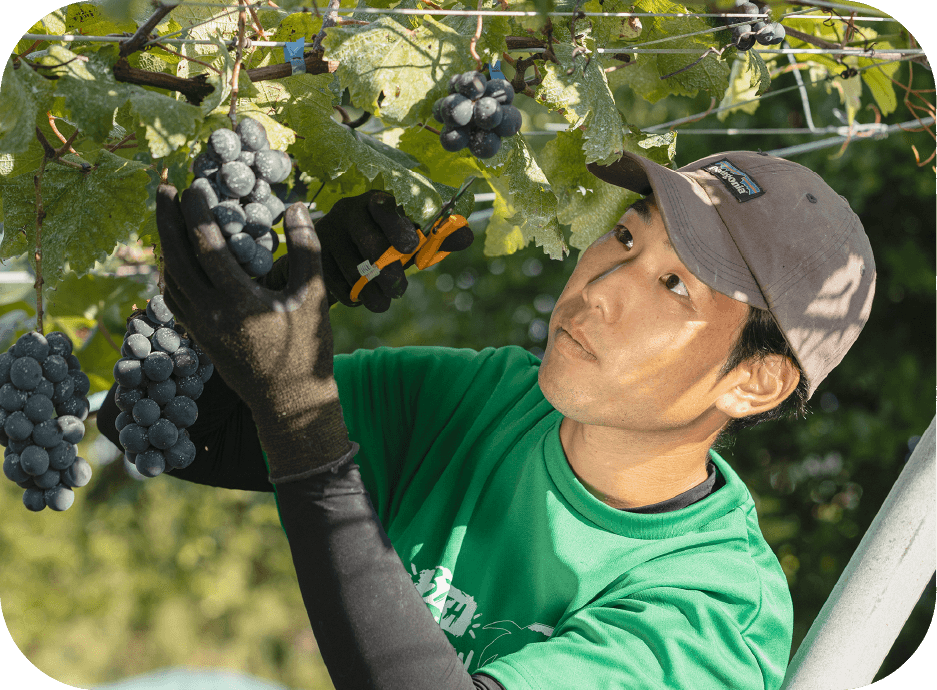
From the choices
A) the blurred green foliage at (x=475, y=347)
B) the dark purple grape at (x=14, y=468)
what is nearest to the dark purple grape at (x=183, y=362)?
the dark purple grape at (x=14, y=468)

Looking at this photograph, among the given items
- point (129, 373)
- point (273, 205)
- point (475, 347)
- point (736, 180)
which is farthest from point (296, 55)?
point (475, 347)

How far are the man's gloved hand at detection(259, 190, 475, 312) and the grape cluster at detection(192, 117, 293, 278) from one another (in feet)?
0.71

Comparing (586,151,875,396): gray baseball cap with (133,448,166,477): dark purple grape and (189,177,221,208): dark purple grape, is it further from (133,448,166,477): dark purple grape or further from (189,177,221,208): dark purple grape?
(133,448,166,477): dark purple grape

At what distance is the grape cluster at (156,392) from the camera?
97 cm

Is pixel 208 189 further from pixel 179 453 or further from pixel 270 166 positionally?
pixel 179 453

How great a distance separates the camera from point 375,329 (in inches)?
171

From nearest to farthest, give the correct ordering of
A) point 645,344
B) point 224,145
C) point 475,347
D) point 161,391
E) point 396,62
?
point 224,145, point 396,62, point 161,391, point 645,344, point 475,347

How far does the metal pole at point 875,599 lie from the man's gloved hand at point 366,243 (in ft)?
2.28

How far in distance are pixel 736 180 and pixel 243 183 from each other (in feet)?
2.39

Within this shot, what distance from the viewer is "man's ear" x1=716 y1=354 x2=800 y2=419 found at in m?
1.15

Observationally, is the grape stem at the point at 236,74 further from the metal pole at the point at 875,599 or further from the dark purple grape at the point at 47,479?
the metal pole at the point at 875,599

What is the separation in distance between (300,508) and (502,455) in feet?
1.58

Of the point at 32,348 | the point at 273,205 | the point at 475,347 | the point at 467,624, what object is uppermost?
the point at 273,205

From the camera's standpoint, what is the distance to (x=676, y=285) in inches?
43.3
